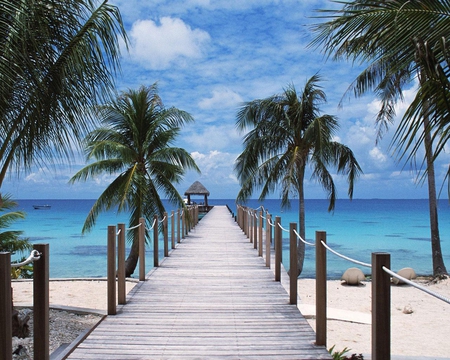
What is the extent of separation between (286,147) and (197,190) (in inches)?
902

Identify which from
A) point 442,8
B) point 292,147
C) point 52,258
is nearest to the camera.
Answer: point 442,8

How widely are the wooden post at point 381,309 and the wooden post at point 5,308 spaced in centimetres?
259

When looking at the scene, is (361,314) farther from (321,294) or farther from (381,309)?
(381,309)

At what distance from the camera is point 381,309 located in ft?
11.0

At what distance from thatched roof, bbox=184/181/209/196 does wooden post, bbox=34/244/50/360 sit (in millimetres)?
37904

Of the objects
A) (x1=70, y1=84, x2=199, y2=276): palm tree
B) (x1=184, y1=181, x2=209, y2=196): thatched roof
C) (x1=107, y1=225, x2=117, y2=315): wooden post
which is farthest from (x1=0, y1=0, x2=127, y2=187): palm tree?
(x1=184, y1=181, x2=209, y2=196): thatched roof

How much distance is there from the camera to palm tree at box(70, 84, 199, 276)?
15734 millimetres

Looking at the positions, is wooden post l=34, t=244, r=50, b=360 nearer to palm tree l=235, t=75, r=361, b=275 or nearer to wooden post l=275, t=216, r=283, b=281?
wooden post l=275, t=216, r=283, b=281

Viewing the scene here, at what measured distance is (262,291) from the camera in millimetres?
7574

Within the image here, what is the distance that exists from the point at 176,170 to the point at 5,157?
1018 centimetres

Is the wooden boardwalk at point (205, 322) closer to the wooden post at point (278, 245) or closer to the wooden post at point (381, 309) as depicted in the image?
the wooden post at point (278, 245)

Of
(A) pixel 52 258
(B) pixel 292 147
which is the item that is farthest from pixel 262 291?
(A) pixel 52 258

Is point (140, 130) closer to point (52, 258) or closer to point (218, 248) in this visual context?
point (218, 248)

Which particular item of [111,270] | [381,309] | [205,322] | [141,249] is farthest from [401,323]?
[381,309]
